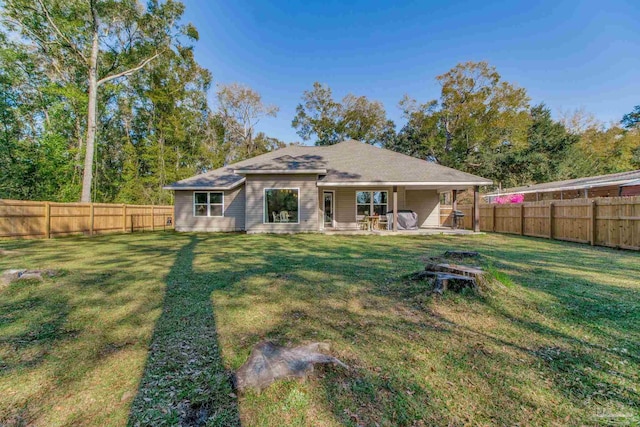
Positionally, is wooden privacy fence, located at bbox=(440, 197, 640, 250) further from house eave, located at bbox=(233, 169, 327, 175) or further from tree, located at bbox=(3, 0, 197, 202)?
tree, located at bbox=(3, 0, 197, 202)

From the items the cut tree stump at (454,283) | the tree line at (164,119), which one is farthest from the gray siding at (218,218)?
the cut tree stump at (454,283)

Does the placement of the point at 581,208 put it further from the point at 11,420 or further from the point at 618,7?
the point at 11,420

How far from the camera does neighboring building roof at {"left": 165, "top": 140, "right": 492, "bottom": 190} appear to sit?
11909mm

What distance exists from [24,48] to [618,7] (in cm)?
3162

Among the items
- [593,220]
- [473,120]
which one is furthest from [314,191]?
[473,120]

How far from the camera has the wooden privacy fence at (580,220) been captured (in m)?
7.65

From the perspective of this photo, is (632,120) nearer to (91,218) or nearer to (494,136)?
(494,136)

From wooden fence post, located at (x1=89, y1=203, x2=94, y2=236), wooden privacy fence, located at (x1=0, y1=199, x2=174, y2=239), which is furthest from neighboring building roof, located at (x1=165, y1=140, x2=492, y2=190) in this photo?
wooden fence post, located at (x1=89, y1=203, x2=94, y2=236)

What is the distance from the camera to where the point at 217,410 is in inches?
70.1

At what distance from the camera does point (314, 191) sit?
40.7ft

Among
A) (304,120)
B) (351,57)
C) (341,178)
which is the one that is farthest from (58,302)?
(304,120)

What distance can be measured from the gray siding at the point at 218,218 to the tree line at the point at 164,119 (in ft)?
15.5

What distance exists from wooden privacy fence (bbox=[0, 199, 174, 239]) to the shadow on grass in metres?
10.9

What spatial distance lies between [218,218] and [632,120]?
144 feet
